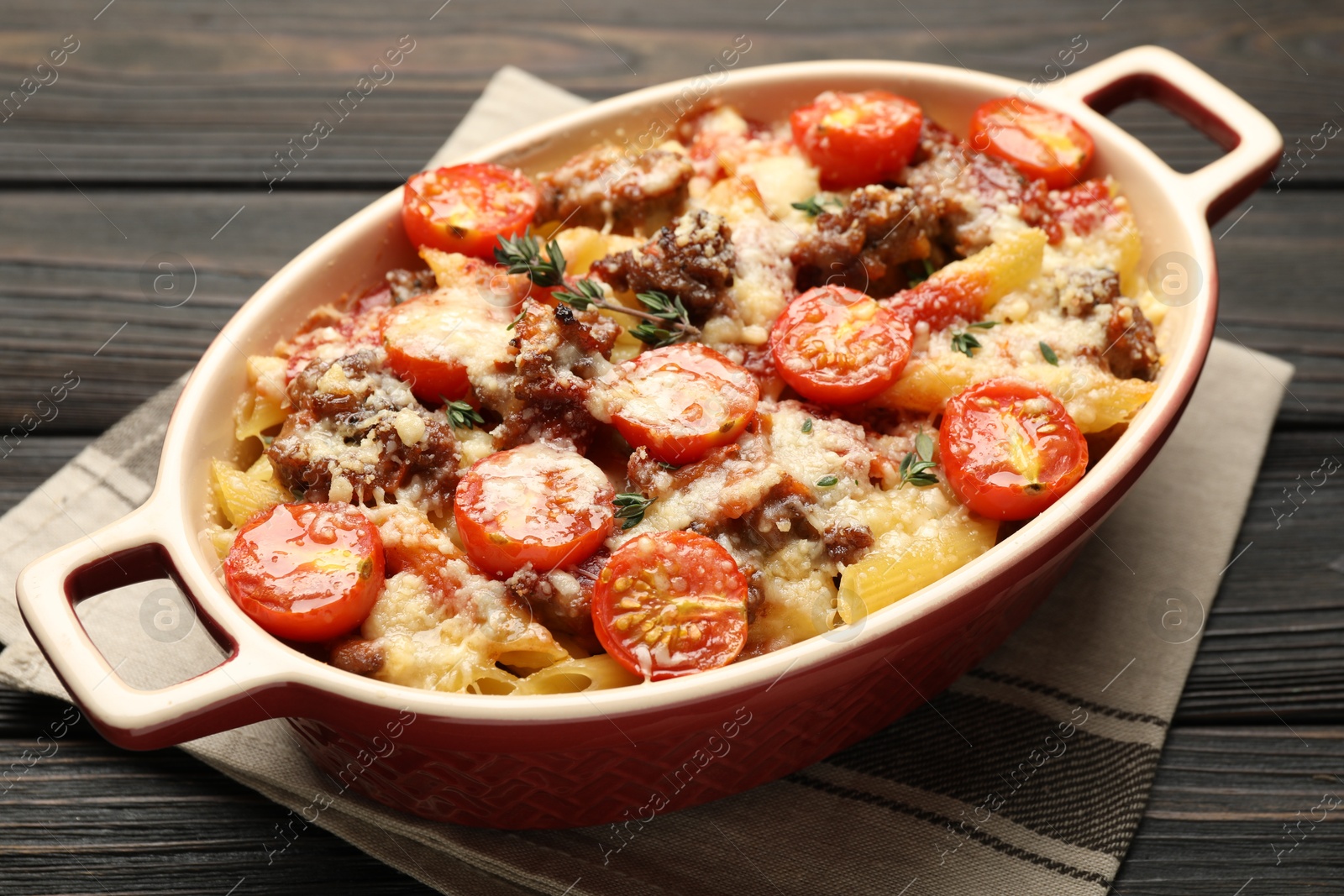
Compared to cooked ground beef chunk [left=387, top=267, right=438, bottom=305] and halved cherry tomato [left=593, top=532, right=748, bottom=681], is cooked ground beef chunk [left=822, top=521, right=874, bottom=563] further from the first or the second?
cooked ground beef chunk [left=387, top=267, right=438, bottom=305]

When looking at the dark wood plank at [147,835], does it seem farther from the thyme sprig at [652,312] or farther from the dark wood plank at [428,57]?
the dark wood plank at [428,57]

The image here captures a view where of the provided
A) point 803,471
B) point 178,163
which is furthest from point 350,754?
point 178,163

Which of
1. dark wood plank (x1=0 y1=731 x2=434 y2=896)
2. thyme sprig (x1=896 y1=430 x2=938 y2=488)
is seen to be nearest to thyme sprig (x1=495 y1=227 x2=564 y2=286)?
thyme sprig (x1=896 y1=430 x2=938 y2=488)

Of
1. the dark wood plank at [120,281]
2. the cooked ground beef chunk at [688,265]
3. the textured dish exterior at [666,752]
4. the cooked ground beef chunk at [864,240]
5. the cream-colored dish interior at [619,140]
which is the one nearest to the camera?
the textured dish exterior at [666,752]

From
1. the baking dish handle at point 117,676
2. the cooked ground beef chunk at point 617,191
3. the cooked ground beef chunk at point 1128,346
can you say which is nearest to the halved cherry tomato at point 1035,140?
the cooked ground beef chunk at point 1128,346

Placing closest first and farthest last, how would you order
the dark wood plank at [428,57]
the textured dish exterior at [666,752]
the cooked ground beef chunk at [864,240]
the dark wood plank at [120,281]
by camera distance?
the textured dish exterior at [666,752] < the cooked ground beef chunk at [864,240] < the dark wood plank at [120,281] < the dark wood plank at [428,57]

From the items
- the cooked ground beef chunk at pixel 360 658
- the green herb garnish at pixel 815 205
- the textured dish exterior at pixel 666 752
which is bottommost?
the textured dish exterior at pixel 666 752

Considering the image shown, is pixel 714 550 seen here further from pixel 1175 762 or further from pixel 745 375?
pixel 1175 762
